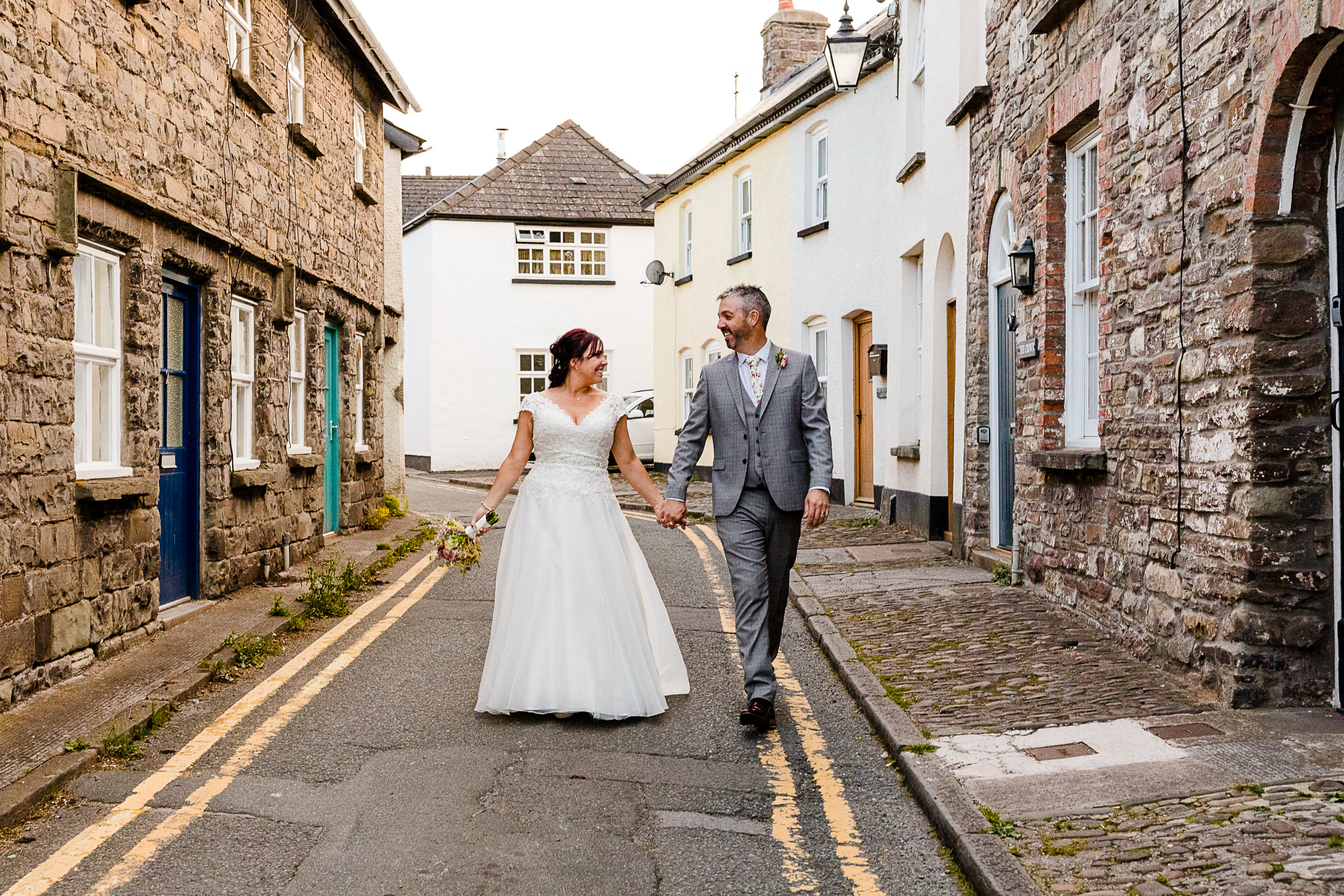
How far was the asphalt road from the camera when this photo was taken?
433cm

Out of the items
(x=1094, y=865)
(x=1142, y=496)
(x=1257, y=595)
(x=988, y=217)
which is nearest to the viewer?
(x=1094, y=865)

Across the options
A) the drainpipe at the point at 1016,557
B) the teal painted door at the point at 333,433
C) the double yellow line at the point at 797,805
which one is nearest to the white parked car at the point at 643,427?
the teal painted door at the point at 333,433

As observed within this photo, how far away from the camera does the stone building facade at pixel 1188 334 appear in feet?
20.1

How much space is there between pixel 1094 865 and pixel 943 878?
50 cm

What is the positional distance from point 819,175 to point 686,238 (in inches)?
267

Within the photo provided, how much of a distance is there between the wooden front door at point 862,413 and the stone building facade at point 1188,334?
8.48 metres

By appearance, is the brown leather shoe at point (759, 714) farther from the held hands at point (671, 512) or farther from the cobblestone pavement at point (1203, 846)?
the cobblestone pavement at point (1203, 846)

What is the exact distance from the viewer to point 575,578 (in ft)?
21.8

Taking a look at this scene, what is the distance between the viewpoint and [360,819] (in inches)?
193

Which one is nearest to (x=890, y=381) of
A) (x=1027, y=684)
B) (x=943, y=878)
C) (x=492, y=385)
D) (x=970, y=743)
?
(x=1027, y=684)

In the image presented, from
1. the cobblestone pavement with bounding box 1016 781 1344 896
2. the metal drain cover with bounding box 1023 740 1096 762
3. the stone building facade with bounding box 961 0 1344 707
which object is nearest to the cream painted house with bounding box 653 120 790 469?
the stone building facade with bounding box 961 0 1344 707

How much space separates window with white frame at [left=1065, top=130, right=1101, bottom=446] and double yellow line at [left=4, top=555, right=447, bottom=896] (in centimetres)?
528

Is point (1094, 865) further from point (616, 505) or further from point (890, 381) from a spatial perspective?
point (890, 381)

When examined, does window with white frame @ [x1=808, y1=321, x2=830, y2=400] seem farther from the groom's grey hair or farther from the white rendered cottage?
the groom's grey hair
